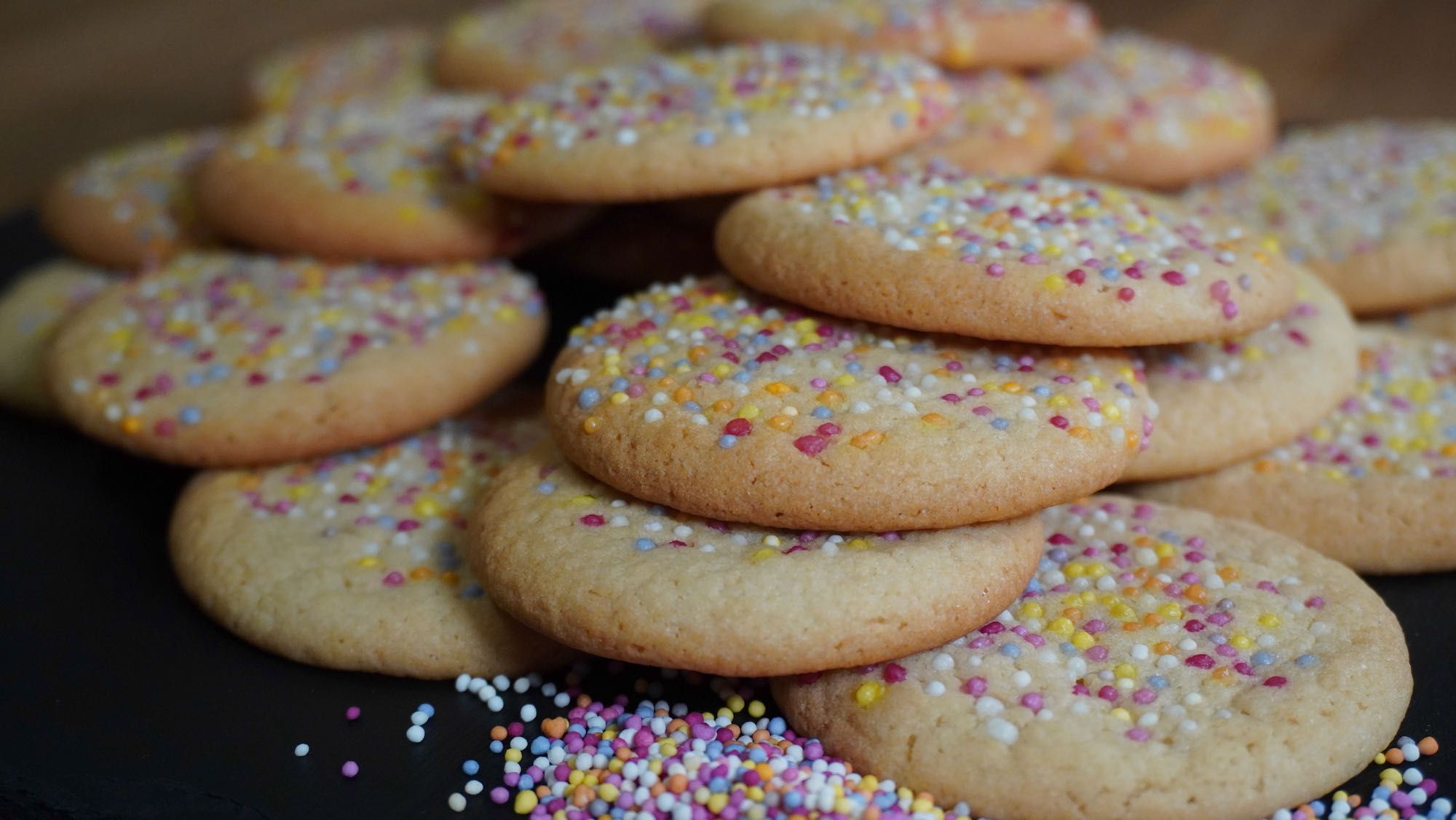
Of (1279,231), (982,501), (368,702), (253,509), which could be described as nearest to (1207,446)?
(982,501)

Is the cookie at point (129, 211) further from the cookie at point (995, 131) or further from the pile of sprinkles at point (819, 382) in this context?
the cookie at point (995, 131)

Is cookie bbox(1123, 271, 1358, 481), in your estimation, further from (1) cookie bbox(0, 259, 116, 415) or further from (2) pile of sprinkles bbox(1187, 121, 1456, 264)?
(1) cookie bbox(0, 259, 116, 415)

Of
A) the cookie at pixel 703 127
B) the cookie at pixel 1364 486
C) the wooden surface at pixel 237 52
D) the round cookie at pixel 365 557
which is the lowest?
the wooden surface at pixel 237 52

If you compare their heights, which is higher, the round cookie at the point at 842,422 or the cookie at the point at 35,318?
the round cookie at the point at 842,422

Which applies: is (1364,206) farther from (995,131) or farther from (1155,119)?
(995,131)

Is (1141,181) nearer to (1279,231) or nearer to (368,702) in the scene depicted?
(1279,231)

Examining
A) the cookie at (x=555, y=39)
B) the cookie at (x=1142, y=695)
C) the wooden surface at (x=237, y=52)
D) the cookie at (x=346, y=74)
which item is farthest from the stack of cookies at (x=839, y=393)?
the wooden surface at (x=237, y=52)
